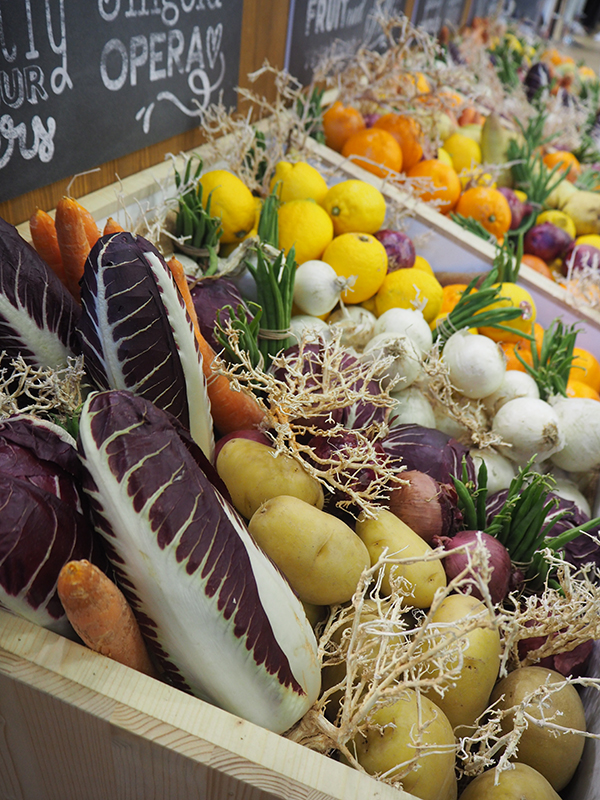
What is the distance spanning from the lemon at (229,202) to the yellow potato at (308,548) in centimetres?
87

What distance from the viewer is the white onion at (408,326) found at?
136 centimetres

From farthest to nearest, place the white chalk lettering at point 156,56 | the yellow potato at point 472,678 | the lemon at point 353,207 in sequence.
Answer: the lemon at point 353,207 → the white chalk lettering at point 156,56 → the yellow potato at point 472,678

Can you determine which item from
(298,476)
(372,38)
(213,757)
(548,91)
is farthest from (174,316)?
(548,91)

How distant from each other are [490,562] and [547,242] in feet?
5.22

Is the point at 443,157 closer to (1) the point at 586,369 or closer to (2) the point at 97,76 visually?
(1) the point at 586,369

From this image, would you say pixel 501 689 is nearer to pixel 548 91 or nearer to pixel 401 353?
pixel 401 353

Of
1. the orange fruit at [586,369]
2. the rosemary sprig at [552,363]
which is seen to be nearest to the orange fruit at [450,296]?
the rosemary sprig at [552,363]

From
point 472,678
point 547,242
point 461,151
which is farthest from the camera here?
point 461,151

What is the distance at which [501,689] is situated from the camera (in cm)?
94

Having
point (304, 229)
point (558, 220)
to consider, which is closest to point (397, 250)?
point (304, 229)

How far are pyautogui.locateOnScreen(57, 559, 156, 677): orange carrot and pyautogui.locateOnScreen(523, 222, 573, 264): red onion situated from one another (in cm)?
206

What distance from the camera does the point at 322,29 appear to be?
2092mm

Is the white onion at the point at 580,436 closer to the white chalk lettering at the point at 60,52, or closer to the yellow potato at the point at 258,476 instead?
the yellow potato at the point at 258,476

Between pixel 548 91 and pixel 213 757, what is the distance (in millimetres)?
3877
